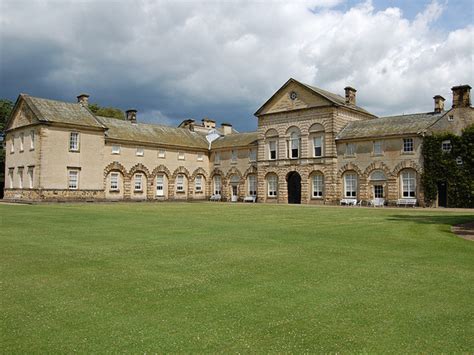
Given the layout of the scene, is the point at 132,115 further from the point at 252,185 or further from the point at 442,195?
the point at 442,195

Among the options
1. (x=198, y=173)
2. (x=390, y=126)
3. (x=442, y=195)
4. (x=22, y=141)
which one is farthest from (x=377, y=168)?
(x=22, y=141)

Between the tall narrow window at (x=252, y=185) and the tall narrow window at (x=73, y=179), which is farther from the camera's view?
the tall narrow window at (x=252, y=185)

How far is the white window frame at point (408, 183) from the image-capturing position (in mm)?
39250

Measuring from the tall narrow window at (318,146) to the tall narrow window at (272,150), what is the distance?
15.9 ft

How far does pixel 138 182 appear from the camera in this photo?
1903 inches

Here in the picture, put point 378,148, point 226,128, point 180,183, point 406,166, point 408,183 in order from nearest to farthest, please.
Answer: point 406,166, point 408,183, point 378,148, point 180,183, point 226,128

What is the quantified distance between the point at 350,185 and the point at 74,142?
1029 inches

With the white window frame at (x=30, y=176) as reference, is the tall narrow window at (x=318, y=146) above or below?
above

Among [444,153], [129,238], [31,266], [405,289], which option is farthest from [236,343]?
[444,153]

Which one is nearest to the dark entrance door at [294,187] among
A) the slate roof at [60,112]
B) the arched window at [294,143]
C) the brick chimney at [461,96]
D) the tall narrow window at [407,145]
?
the arched window at [294,143]

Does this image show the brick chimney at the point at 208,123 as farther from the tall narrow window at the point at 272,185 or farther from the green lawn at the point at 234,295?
the green lawn at the point at 234,295

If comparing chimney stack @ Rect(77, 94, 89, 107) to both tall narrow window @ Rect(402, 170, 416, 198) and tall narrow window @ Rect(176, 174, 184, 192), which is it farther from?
tall narrow window @ Rect(402, 170, 416, 198)

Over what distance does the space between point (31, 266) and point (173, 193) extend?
41.8 meters

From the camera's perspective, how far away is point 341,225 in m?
19.1
